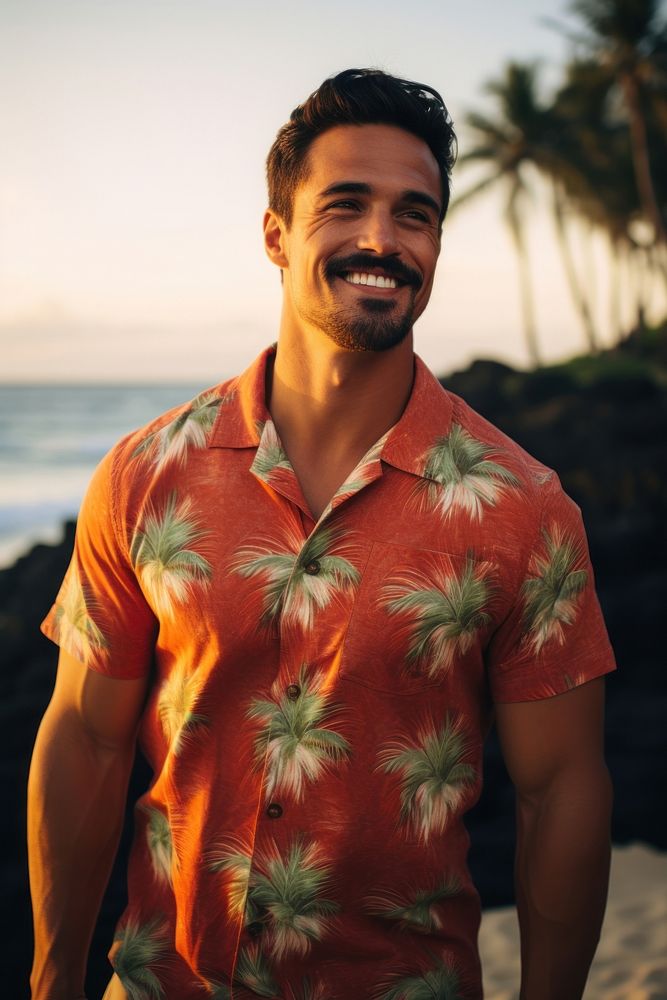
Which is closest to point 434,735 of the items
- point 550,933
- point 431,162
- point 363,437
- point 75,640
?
point 550,933

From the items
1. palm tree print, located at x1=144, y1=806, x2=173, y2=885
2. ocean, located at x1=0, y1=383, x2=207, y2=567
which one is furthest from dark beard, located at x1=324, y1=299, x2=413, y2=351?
ocean, located at x1=0, y1=383, x2=207, y2=567

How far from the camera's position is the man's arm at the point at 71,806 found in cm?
220

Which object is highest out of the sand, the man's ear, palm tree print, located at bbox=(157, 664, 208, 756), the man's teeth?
the man's ear

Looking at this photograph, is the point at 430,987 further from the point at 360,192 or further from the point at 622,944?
the point at 622,944

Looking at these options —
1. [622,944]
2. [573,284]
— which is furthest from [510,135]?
[622,944]

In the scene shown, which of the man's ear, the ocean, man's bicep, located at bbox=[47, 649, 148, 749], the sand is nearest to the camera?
man's bicep, located at bbox=[47, 649, 148, 749]

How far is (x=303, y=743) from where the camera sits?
Answer: 6.51 feet

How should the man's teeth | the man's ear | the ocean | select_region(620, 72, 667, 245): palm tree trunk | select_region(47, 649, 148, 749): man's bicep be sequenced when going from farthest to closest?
select_region(620, 72, 667, 245): palm tree trunk
the ocean
the man's ear
select_region(47, 649, 148, 749): man's bicep
the man's teeth

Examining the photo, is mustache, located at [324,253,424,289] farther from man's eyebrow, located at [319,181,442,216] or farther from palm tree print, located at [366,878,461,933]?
palm tree print, located at [366,878,461,933]

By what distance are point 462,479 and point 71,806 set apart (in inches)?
45.5

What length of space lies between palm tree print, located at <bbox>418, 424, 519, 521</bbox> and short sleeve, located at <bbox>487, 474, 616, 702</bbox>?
4.2 inches

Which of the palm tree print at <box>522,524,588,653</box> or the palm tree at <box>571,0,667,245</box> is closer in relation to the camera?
the palm tree print at <box>522,524,588,653</box>

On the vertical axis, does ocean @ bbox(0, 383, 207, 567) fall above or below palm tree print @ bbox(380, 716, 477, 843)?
below

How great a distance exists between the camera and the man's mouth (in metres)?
2.07
